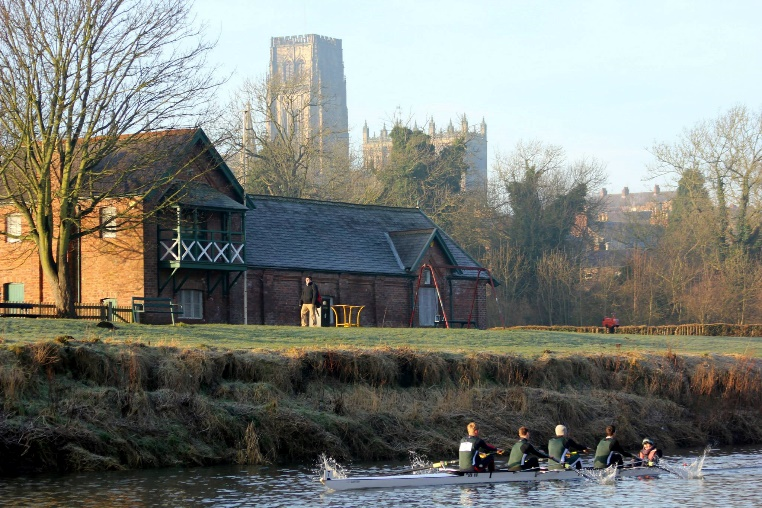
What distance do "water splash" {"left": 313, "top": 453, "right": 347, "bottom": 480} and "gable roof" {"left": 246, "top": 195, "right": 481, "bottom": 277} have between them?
73.3ft

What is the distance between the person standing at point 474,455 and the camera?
23.8m

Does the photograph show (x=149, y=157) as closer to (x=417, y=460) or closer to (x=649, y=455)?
(x=417, y=460)

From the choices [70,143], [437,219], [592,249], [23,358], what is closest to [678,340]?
[70,143]

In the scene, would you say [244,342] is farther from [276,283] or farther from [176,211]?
[276,283]

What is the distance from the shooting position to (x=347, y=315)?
50594 mm

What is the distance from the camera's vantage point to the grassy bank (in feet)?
81.4

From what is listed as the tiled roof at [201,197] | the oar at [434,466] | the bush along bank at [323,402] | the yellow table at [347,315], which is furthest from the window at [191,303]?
the oar at [434,466]

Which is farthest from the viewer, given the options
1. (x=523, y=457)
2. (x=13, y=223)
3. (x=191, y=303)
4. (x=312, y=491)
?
(x=13, y=223)

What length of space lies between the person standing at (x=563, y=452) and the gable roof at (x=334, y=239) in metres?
24.4

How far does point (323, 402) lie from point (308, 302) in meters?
14.2

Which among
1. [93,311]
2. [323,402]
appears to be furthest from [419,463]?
[93,311]

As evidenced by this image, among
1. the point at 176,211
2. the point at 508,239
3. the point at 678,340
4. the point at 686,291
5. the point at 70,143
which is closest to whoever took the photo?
the point at 70,143

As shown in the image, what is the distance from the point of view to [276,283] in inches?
1923

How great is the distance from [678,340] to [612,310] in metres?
27.5
